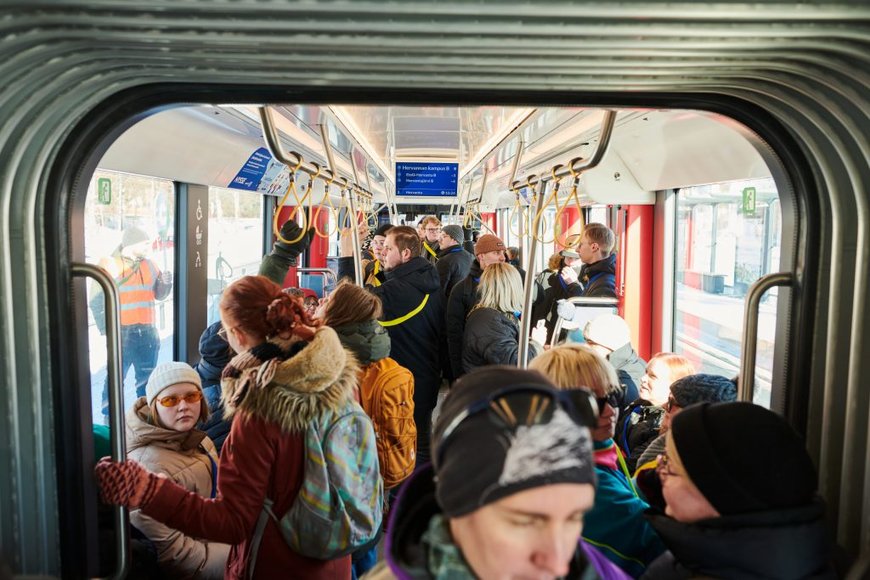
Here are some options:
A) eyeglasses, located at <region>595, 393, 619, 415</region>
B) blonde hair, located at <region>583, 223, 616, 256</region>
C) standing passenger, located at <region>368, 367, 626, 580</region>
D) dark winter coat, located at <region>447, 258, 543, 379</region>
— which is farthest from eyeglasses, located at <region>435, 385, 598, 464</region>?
blonde hair, located at <region>583, 223, 616, 256</region>

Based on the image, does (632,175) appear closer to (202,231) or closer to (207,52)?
(202,231)

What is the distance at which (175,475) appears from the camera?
7.92 feet

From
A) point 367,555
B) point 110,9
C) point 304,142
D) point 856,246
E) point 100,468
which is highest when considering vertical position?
point 304,142

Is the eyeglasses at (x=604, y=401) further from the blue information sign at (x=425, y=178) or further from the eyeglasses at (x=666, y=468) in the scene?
the blue information sign at (x=425, y=178)

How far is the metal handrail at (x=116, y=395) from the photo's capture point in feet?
5.76

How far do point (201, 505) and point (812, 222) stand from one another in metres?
1.78

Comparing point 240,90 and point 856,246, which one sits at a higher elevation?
point 240,90

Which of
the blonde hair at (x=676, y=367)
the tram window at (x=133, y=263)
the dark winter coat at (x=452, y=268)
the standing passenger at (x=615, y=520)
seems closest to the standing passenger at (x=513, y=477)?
the standing passenger at (x=615, y=520)

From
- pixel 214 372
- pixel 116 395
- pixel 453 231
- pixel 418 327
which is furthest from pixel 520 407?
pixel 453 231

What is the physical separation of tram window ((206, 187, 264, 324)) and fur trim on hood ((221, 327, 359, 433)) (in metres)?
3.39

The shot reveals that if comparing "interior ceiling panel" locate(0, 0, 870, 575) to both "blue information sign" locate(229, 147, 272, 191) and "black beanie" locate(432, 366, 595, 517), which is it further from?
"blue information sign" locate(229, 147, 272, 191)

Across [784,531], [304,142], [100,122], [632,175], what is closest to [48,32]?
[100,122]

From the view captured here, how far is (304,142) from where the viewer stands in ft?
15.0

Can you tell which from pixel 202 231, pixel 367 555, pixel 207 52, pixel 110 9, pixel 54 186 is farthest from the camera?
pixel 202 231
